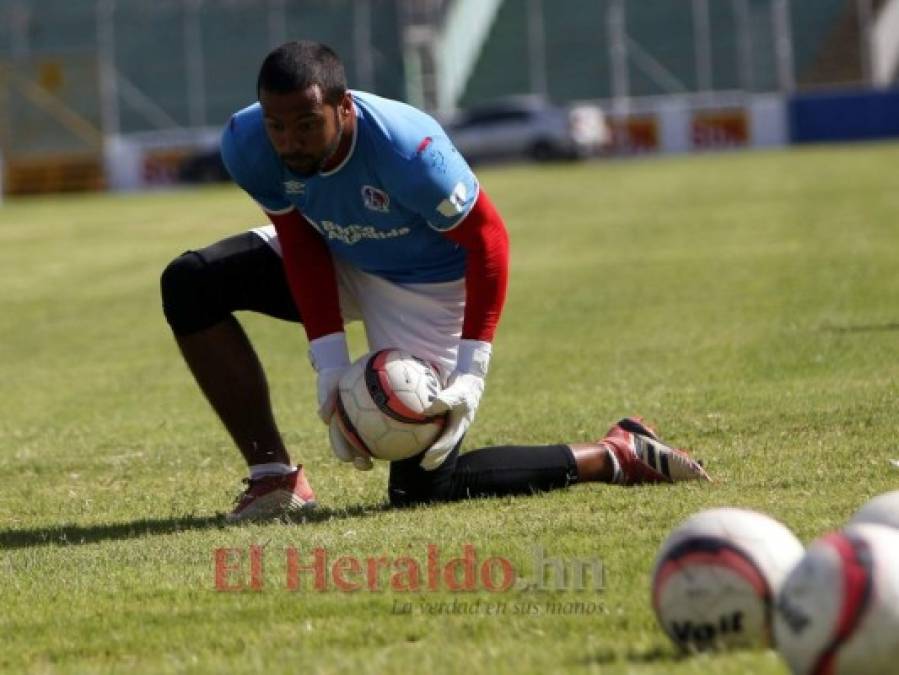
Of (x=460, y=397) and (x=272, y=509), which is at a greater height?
(x=460, y=397)

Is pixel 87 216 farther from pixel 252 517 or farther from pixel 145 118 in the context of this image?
pixel 252 517

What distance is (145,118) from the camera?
174 ft

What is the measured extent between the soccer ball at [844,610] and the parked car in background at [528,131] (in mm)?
43563

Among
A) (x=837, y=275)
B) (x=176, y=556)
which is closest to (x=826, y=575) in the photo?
(x=176, y=556)

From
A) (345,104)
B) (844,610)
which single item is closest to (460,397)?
(345,104)

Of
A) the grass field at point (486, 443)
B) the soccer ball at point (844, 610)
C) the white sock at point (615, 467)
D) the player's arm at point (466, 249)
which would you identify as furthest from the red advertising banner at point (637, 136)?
the soccer ball at point (844, 610)

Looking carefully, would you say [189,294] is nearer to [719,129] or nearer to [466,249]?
[466,249]

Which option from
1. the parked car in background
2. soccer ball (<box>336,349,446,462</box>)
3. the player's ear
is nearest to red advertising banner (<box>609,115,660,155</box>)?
the parked car in background

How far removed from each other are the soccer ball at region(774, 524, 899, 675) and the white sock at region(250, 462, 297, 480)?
3.33 meters

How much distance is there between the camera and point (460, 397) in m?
6.61

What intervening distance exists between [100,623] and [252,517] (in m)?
1.68

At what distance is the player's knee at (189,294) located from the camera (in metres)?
7.05

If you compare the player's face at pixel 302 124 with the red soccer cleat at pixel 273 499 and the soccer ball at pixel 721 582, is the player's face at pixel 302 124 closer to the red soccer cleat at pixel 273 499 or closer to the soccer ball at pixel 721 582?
the red soccer cleat at pixel 273 499

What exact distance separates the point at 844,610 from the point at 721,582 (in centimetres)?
47
